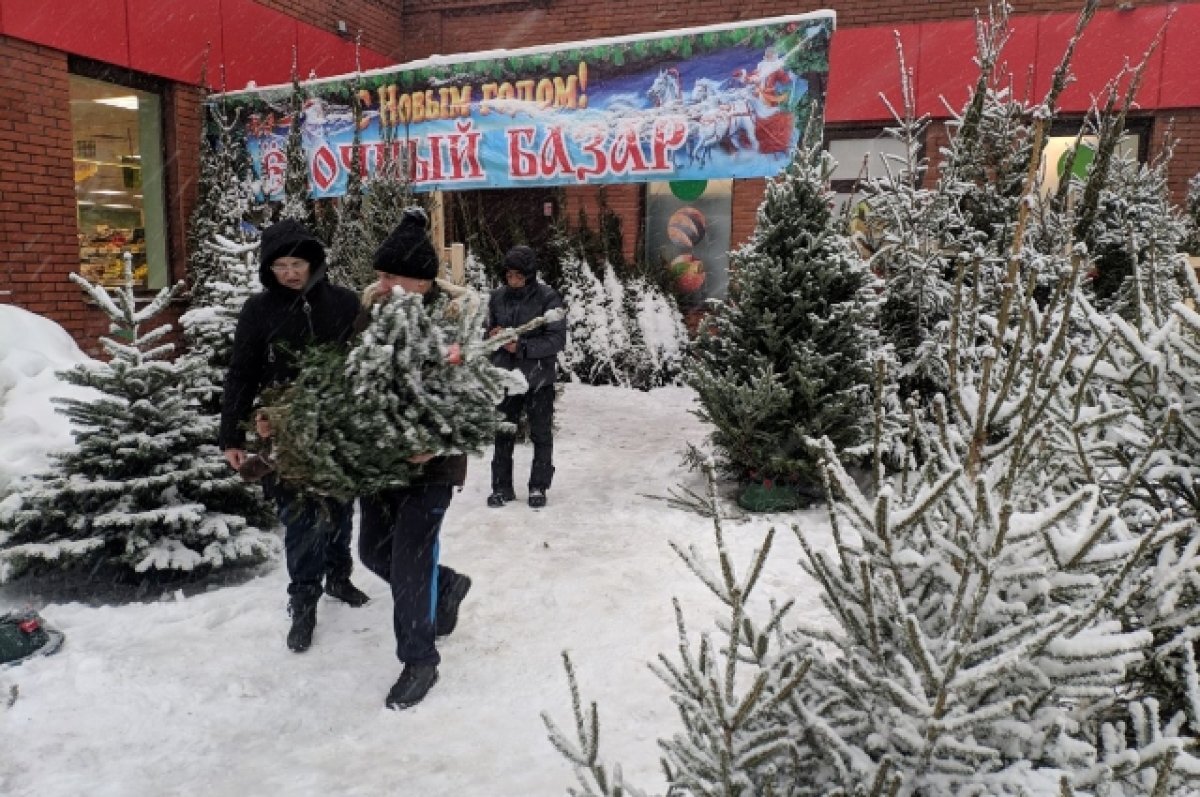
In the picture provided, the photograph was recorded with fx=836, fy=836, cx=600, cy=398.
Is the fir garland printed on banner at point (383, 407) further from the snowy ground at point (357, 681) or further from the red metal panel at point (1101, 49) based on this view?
the red metal panel at point (1101, 49)

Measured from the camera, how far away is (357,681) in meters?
3.77

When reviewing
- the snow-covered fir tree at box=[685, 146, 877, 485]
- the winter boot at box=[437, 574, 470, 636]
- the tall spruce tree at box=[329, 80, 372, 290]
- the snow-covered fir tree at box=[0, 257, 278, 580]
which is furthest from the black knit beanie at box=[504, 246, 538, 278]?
the winter boot at box=[437, 574, 470, 636]

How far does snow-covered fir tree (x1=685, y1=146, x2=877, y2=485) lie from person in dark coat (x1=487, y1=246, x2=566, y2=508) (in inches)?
44.9

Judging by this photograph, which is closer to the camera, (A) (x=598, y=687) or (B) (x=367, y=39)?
(A) (x=598, y=687)

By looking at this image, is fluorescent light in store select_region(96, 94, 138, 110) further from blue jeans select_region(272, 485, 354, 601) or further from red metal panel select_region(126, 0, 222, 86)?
blue jeans select_region(272, 485, 354, 601)

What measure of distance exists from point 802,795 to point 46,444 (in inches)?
203

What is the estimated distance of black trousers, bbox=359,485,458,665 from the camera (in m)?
3.56

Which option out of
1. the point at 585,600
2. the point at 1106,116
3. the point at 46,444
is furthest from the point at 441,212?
the point at 1106,116

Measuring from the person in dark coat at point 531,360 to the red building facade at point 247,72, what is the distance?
17.3ft

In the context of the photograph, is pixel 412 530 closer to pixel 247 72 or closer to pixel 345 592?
pixel 345 592

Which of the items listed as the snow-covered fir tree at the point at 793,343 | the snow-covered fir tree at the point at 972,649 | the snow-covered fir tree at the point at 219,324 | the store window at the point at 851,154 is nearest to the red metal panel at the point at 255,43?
the snow-covered fir tree at the point at 219,324

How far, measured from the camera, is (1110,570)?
1.64 meters

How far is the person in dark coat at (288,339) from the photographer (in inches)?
148

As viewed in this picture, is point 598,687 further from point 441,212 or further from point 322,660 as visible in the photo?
point 441,212
